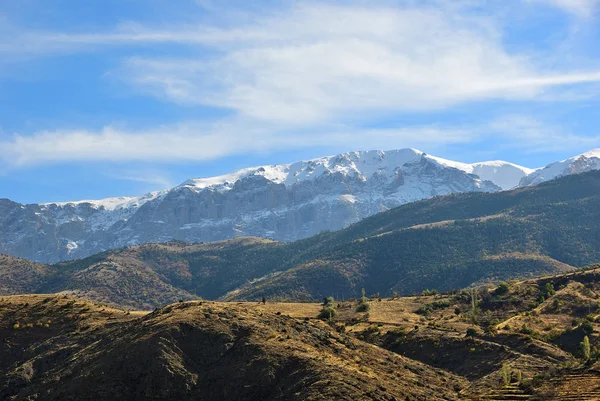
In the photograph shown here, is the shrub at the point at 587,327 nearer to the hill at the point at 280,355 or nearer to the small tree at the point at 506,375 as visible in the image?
the hill at the point at 280,355

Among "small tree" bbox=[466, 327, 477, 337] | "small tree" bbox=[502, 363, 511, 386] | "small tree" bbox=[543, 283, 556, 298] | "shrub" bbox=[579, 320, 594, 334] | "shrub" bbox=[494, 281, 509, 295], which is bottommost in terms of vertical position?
"small tree" bbox=[502, 363, 511, 386]

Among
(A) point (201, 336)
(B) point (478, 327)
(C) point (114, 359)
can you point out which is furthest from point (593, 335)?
(C) point (114, 359)

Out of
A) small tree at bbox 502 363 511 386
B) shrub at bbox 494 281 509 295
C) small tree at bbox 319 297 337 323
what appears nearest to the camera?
small tree at bbox 502 363 511 386

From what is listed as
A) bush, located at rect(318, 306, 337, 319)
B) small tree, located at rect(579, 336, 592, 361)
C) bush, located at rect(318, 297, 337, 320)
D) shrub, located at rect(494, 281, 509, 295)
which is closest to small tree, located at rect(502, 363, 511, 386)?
small tree, located at rect(579, 336, 592, 361)

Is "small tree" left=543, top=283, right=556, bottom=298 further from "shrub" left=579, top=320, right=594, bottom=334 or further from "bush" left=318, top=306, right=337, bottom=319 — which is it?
"bush" left=318, top=306, right=337, bottom=319

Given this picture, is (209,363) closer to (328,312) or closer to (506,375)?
(506,375)

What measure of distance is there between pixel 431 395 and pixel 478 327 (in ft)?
133

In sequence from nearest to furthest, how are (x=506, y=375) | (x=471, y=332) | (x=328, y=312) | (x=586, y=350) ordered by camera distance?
1. (x=506, y=375)
2. (x=586, y=350)
3. (x=471, y=332)
4. (x=328, y=312)

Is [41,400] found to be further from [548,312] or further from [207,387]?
[548,312]

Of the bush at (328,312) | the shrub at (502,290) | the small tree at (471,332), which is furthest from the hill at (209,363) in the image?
the shrub at (502,290)

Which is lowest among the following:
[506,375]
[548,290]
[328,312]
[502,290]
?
[506,375]

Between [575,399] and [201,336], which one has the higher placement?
[201,336]

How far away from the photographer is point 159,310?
10681cm

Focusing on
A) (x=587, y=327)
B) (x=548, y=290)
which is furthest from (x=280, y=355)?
(x=548, y=290)
